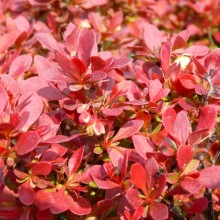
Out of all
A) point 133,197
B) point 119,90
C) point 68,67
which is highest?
point 68,67

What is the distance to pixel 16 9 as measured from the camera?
6.73ft

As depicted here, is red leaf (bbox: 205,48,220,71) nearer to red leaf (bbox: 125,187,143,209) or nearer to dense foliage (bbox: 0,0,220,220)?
dense foliage (bbox: 0,0,220,220)

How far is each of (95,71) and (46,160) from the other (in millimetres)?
242

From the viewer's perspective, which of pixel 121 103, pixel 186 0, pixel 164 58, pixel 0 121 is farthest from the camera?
pixel 186 0

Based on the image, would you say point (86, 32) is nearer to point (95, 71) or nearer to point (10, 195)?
point (95, 71)

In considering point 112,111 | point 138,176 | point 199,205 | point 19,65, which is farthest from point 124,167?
point 19,65

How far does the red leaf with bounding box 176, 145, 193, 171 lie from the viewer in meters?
0.98

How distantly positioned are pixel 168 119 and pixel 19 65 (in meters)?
0.49

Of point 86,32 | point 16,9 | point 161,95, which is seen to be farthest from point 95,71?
point 16,9

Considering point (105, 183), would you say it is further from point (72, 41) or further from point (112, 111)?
point (72, 41)

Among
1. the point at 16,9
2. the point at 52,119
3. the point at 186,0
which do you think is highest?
the point at 52,119

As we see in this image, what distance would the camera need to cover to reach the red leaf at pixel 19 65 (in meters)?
1.29

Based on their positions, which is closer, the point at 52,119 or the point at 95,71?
the point at 95,71

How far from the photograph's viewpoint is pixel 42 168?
1.01 metres
